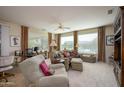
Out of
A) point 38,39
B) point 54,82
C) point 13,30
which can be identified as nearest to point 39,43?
point 38,39

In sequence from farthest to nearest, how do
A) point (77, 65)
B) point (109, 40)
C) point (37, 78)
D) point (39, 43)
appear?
point (39, 43)
point (109, 40)
point (77, 65)
point (37, 78)

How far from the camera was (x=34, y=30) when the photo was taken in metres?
7.50

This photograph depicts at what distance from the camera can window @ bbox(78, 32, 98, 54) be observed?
7.61 m

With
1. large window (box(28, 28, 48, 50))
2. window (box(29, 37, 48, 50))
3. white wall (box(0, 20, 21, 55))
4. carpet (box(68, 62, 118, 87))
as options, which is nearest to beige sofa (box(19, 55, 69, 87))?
carpet (box(68, 62, 118, 87))

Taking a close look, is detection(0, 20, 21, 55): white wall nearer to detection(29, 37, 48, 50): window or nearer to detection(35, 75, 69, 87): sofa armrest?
detection(29, 37, 48, 50): window

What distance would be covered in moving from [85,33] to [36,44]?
13.0ft

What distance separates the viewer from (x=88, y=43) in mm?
8023

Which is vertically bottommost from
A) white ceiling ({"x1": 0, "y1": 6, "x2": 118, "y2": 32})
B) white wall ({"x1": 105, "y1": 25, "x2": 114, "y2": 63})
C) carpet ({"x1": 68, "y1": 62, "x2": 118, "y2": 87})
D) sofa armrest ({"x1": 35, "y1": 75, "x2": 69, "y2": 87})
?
carpet ({"x1": 68, "y1": 62, "x2": 118, "y2": 87})

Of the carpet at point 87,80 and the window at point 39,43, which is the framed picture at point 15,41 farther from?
the carpet at point 87,80

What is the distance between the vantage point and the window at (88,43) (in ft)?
25.0

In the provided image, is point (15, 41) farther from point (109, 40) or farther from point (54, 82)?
point (109, 40)

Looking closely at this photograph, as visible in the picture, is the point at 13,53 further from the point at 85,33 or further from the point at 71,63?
the point at 85,33

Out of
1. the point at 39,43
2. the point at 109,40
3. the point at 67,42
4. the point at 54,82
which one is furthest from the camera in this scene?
the point at 67,42
